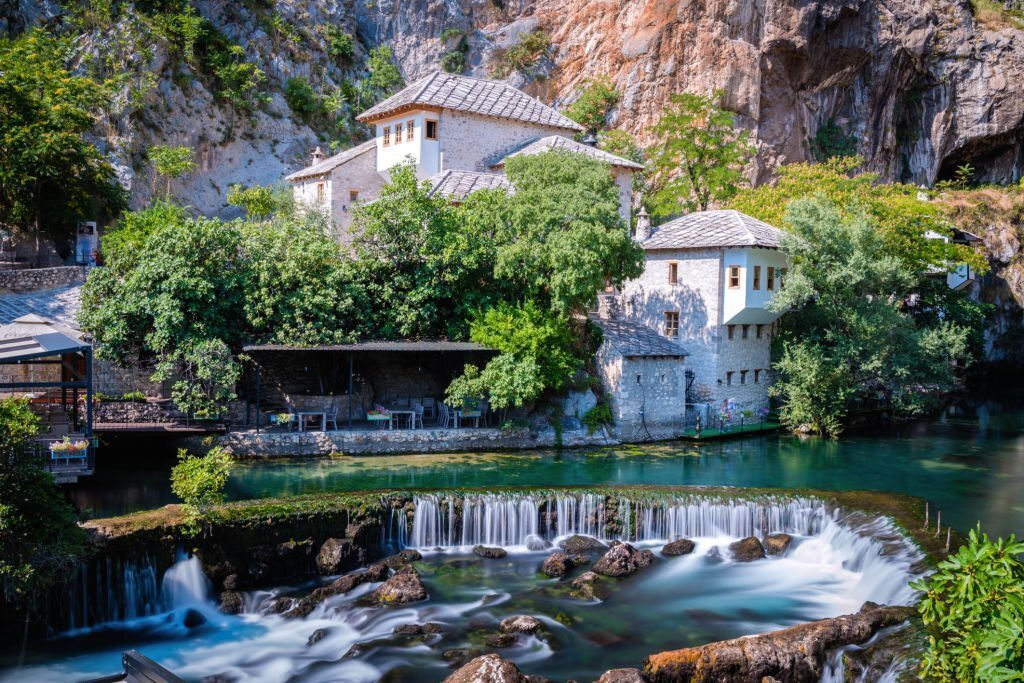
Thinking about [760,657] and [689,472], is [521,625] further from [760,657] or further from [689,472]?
[689,472]

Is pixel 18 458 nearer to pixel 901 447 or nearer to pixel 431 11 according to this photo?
pixel 901 447

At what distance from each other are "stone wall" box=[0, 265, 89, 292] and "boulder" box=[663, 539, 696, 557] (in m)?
23.1

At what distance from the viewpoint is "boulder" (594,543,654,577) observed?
17141 millimetres

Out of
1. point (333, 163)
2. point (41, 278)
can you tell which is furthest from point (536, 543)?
point (333, 163)

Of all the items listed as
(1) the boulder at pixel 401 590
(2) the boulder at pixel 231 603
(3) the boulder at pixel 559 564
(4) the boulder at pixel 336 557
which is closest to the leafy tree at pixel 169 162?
(4) the boulder at pixel 336 557

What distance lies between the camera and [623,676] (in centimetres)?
1204

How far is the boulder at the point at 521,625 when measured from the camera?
14.4 m

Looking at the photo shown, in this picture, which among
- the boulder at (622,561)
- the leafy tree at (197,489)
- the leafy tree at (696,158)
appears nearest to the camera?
the leafy tree at (197,489)

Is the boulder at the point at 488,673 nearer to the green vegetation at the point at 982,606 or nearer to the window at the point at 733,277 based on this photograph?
the green vegetation at the point at 982,606

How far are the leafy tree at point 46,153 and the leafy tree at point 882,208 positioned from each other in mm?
28249

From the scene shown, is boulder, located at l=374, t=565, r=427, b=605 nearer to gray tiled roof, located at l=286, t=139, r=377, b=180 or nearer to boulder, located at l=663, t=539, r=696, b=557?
boulder, located at l=663, t=539, r=696, b=557

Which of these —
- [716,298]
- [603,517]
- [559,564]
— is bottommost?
[559,564]

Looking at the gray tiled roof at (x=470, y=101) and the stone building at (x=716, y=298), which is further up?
the gray tiled roof at (x=470, y=101)

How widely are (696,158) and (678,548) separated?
2956 centimetres
